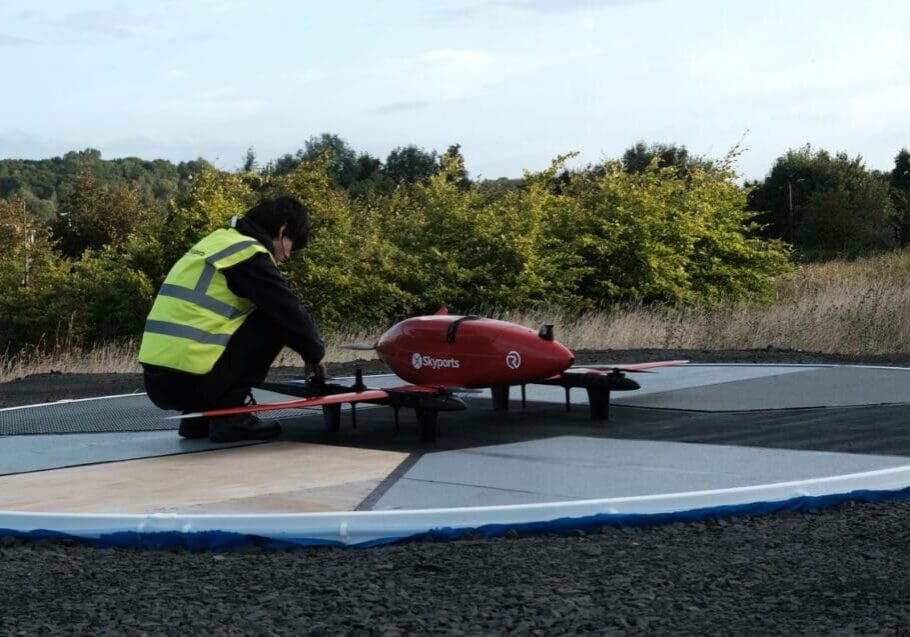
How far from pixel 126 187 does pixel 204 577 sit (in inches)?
1845

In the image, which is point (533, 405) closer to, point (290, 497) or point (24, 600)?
point (290, 497)

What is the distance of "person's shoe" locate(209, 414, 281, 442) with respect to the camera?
6074 millimetres

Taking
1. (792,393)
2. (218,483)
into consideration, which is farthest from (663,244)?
(218,483)

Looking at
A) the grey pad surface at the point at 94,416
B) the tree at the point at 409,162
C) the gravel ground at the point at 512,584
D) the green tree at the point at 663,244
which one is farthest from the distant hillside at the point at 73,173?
the gravel ground at the point at 512,584

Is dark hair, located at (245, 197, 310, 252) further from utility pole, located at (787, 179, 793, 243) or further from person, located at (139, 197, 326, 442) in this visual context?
utility pole, located at (787, 179, 793, 243)

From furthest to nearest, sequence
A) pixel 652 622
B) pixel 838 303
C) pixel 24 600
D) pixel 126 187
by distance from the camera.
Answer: pixel 126 187
pixel 838 303
pixel 24 600
pixel 652 622

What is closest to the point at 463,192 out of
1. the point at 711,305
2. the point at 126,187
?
the point at 711,305

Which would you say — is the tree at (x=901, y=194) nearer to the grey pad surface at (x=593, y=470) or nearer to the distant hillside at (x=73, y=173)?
the grey pad surface at (x=593, y=470)

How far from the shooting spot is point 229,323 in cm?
588

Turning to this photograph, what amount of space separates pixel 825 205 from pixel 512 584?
120 feet

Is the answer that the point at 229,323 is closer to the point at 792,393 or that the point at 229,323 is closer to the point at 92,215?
the point at 792,393

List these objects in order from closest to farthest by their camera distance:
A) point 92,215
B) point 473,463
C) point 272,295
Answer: point 473,463
point 272,295
point 92,215

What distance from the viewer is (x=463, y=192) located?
20.1 m

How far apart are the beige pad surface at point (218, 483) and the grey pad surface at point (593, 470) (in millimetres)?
239
